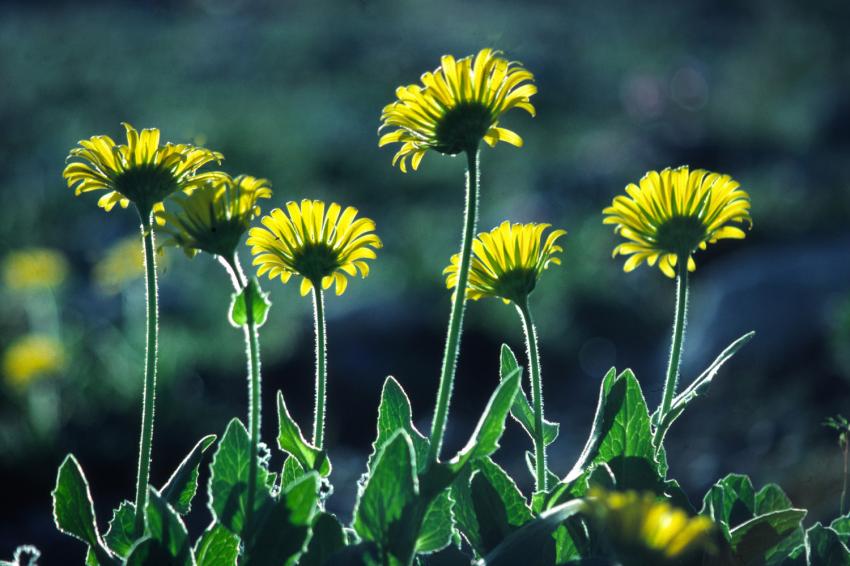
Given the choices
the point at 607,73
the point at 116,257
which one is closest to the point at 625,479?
the point at 116,257

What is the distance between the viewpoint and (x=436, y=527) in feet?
4.05

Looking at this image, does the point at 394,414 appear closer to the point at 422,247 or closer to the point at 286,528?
the point at 286,528

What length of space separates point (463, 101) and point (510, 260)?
0.88ft

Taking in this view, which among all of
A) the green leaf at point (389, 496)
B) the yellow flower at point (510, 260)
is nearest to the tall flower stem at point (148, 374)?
the green leaf at point (389, 496)

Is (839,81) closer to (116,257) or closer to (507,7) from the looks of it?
(116,257)

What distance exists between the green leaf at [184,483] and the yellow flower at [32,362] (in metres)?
3.41

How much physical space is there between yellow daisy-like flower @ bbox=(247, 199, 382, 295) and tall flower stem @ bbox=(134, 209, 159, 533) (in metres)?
0.14

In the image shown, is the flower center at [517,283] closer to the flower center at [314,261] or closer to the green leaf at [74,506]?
the flower center at [314,261]

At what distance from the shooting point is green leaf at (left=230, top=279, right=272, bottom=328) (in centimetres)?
116

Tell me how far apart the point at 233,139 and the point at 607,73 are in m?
6.56

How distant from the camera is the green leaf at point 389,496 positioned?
1125 millimetres

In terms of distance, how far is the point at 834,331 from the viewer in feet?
15.0

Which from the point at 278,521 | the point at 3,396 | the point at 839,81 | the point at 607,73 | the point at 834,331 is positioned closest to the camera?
the point at 278,521

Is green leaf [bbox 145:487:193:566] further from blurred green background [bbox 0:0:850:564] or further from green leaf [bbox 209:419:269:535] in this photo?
blurred green background [bbox 0:0:850:564]
